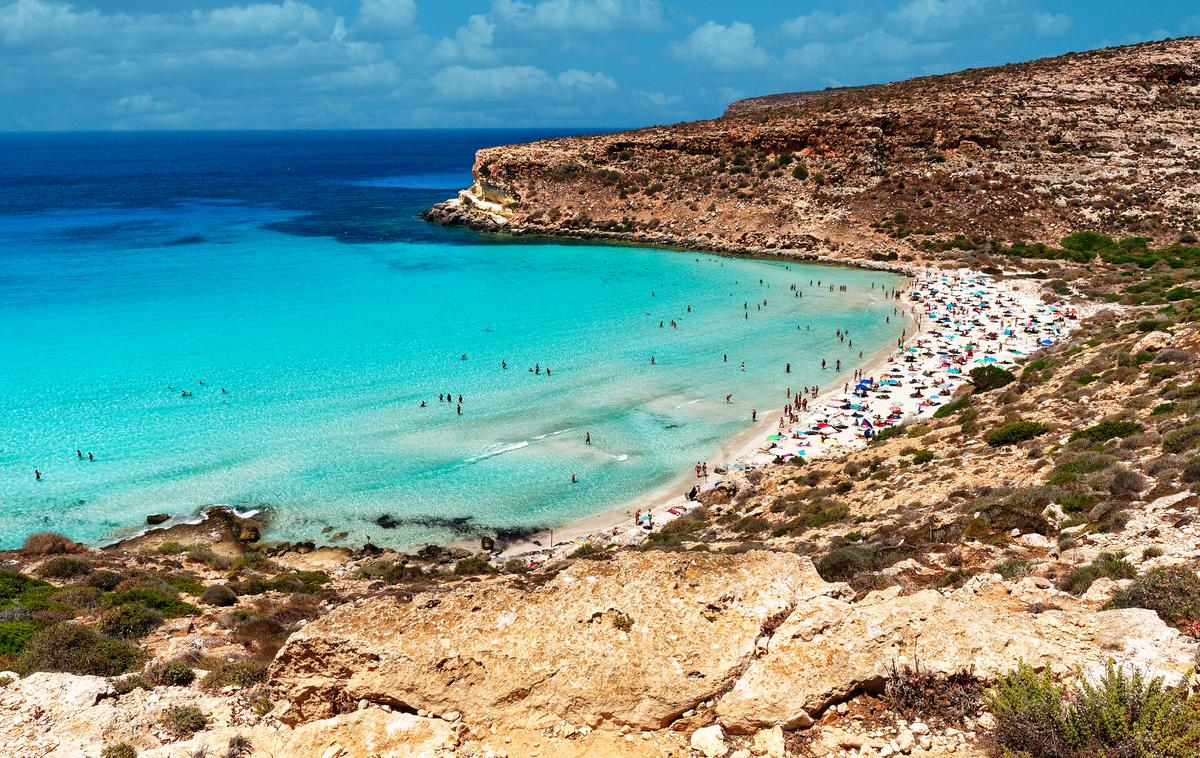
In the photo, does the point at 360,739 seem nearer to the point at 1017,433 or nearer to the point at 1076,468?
the point at 1076,468

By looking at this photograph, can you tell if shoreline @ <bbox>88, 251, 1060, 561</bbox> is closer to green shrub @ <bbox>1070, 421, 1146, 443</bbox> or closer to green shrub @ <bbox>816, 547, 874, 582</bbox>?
green shrub @ <bbox>816, 547, 874, 582</bbox>

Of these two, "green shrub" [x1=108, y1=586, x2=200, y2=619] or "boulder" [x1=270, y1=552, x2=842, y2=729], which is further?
"green shrub" [x1=108, y1=586, x2=200, y2=619]

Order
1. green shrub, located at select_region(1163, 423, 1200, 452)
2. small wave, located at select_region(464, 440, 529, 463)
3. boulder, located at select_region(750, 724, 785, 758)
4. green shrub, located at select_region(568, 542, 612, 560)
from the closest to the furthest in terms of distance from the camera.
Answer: boulder, located at select_region(750, 724, 785, 758)
green shrub, located at select_region(1163, 423, 1200, 452)
green shrub, located at select_region(568, 542, 612, 560)
small wave, located at select_region(464, 440, 529, 463)

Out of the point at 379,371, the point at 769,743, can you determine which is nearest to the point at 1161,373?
the point at 769,743

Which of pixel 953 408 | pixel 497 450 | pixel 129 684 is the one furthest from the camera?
pixel 497 450

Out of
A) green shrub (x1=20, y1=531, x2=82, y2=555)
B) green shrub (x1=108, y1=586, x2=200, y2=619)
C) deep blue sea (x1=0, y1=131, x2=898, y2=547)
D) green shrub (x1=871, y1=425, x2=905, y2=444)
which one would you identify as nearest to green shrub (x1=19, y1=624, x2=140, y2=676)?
green shrub (x1=108, y1=586, x2=200, y2=619)

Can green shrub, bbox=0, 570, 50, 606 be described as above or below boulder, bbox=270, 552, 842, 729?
below

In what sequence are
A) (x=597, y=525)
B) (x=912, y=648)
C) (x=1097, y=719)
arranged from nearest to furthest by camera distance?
(x=1097, y=719), (x=912, y=648), (x=597, y=525)

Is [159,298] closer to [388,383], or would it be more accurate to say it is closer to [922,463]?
[388,383]
